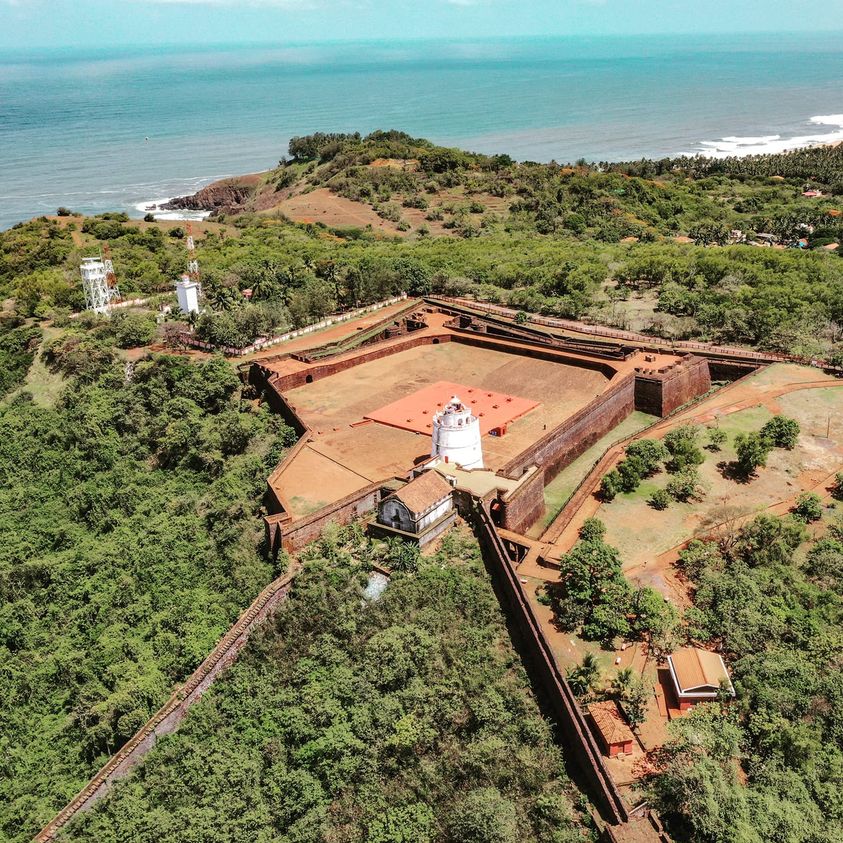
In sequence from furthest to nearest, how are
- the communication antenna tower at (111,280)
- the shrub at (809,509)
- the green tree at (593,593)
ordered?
the communication antenna tower at (111,280) < the shrub at (809,509) < the green tree at (593,593)

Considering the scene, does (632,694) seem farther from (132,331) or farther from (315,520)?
(132,331)

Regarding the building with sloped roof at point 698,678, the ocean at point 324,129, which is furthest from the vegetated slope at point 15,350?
the ocean at point 324,129

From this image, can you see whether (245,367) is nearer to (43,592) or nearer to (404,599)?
(43,592)

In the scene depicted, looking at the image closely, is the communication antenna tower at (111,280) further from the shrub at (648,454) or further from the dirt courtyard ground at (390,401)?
the shrub at (648,454)

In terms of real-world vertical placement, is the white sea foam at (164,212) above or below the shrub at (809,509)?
above

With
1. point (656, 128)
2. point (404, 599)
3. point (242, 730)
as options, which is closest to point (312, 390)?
point (404, 599)

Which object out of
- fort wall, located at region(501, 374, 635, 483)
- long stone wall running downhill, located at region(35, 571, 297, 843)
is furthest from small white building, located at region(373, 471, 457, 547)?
long stone wall running downhill, located at region(35, 571, 297, 843)

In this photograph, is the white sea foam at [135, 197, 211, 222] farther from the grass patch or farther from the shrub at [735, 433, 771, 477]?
the shrub at [735, 433, 771, 477]
